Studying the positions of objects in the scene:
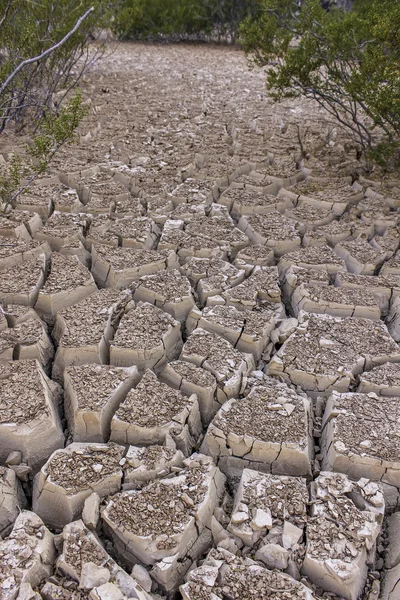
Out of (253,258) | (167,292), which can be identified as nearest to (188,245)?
(253,258)

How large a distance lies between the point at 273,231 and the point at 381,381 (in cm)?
141

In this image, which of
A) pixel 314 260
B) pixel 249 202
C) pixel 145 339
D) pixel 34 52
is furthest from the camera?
pixel 34 52

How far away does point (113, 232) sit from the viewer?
3.15m

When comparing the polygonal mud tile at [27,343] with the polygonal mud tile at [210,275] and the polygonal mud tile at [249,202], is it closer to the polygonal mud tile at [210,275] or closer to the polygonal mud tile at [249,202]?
the polygonal mud tile at [210,275]

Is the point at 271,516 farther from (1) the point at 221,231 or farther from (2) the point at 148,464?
(1) the point at 221,231

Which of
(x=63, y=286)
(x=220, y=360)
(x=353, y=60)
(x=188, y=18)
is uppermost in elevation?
(x=353, y=60)

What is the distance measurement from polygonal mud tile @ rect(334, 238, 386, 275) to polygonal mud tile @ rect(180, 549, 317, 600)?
76.0 inches

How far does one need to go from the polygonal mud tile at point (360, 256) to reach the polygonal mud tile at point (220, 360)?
3.59 ft

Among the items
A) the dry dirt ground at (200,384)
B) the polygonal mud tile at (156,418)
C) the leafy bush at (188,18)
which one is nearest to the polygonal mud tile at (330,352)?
the dry dirt ground at (200,384)

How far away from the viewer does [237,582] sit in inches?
56.1

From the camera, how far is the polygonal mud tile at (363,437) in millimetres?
1760

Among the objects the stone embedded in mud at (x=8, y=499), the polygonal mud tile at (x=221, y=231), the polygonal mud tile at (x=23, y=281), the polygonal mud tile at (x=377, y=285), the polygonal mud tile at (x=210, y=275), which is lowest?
the stone embedded in mud at (x=8, y=499)

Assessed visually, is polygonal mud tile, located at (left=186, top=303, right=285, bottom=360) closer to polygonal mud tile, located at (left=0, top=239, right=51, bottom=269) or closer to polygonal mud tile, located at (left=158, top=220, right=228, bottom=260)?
polygonal mud tile, located at (left=158, top=220, right=228, bottom=260)

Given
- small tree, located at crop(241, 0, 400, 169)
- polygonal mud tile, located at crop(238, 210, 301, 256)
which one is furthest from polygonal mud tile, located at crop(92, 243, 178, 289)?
small tree, located at crop(241, 0, 400, 169)
